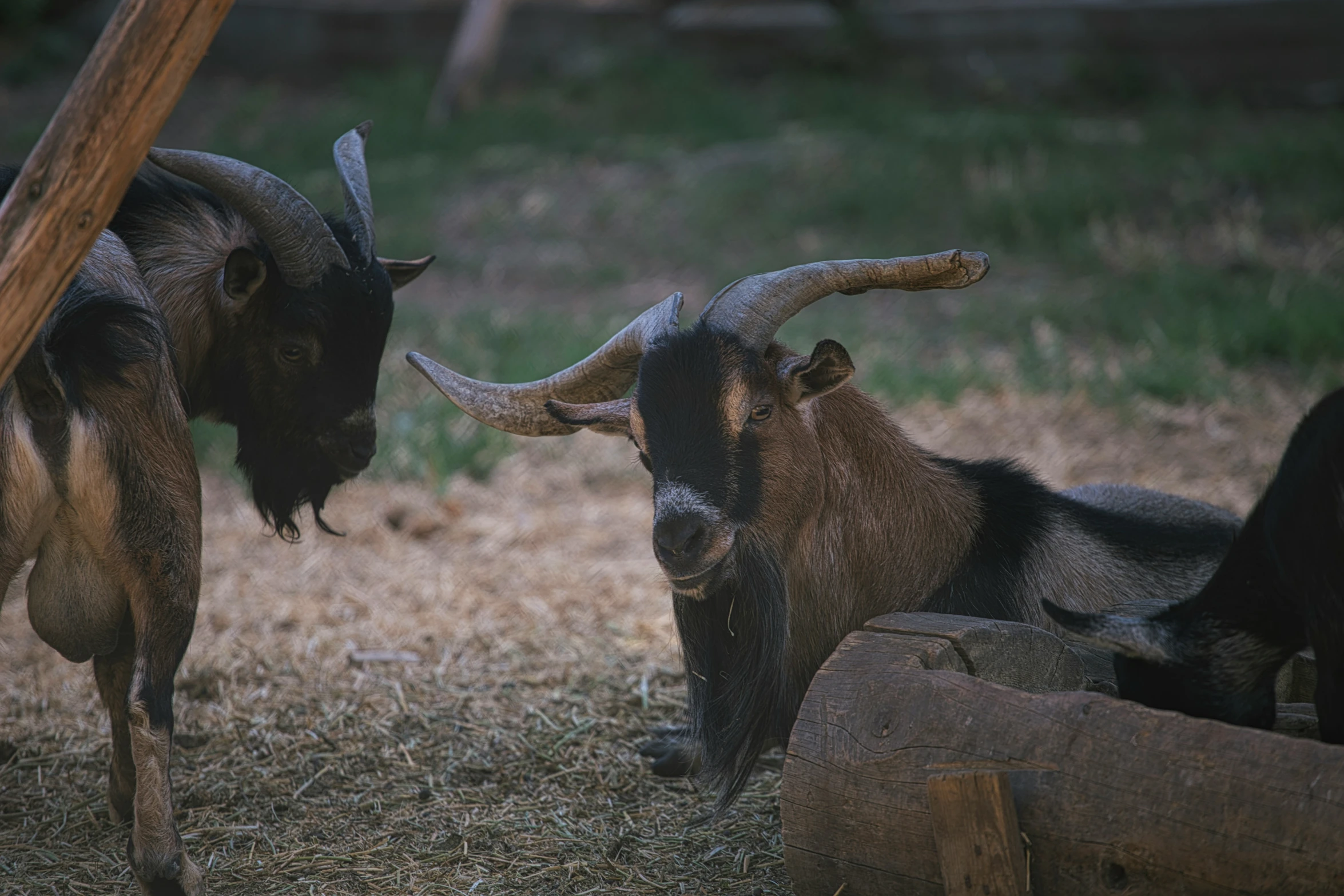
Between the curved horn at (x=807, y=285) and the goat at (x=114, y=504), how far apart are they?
1597 mm

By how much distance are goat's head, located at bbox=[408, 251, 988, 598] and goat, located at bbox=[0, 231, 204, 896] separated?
1129 mm

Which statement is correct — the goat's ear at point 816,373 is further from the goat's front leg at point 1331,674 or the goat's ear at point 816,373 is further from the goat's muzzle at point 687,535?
the goat's front leg at point 1331,674

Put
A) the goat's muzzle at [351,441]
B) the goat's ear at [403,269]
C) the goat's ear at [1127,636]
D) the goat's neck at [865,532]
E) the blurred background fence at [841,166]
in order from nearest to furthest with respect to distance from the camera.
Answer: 1. the goat's ear at [1127,636]
2. the goat's neck at [865,532]
3. the goat's muzzle at [351,441]
4. the goat's ear at [403,269]
5. the blurred background fence at [841,166]

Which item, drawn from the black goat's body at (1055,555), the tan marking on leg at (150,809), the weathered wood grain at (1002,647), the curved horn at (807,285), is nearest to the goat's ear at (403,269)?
the curved horn at (807,285)

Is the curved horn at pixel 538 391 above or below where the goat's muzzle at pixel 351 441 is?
above

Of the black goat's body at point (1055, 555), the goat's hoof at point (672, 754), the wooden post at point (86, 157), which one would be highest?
the wooden post at point (86, 157)

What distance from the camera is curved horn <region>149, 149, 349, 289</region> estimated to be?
3.85m

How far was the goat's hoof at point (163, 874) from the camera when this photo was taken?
3324mm

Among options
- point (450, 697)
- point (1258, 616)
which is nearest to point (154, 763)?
point (450, 697)

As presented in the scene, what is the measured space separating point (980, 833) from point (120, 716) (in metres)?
2.83

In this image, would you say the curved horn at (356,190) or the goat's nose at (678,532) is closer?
the goat's nose at (678,532)

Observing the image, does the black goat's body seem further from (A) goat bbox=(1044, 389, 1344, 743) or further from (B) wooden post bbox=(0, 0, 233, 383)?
Answer: (B) wooden post bbox=(0, 0, 233, 383)

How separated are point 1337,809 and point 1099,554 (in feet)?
5.80

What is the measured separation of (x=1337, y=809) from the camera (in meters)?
2.23
